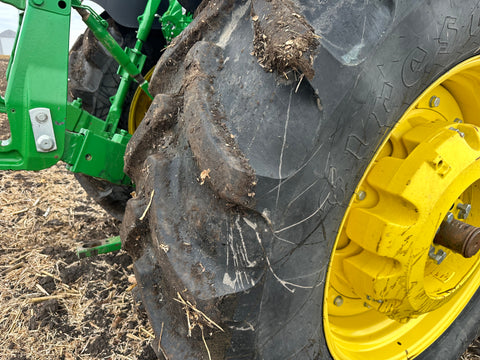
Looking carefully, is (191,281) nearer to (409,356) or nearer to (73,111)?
(409,356)

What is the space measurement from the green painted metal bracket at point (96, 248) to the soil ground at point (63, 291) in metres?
0.17

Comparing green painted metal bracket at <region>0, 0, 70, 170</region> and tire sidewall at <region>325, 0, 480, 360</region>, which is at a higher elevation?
tire sidewall at <region>325, 0, 480, 360</region>

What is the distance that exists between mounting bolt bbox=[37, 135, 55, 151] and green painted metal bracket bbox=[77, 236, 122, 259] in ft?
1.79

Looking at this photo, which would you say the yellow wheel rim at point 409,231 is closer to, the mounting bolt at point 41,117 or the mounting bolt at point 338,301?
the mounting bolt at point 338,301

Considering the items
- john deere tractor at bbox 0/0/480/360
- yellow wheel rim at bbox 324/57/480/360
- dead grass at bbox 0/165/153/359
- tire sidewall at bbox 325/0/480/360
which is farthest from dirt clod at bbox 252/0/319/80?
dead grass at bbox 0/165/153/359

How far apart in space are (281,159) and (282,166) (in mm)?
14

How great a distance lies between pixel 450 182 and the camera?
0.96 meters

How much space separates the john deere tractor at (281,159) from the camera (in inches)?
29.3

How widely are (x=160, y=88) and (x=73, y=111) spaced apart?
25.3 inches

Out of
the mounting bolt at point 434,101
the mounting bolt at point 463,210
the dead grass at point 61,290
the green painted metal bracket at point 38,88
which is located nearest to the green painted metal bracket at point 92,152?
the green painted metal bracket at point 38,88

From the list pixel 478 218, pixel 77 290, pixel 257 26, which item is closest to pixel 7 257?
pixel 77 290

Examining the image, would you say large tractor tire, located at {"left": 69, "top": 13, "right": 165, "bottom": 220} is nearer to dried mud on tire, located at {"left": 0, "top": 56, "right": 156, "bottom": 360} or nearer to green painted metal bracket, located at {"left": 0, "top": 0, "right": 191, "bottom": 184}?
dried mud on tire, located at {"left": 0, "top": 56, "right": 156, "bottom": 360}

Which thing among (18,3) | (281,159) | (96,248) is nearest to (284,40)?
(281,159)

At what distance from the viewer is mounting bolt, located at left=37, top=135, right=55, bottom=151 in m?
1.04
